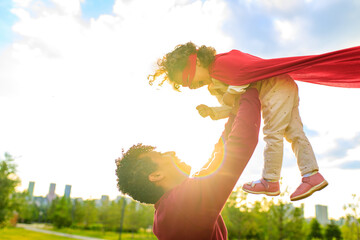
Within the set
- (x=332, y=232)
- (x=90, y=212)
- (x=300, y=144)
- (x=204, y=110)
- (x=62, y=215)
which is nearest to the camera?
(x=300, y=144)

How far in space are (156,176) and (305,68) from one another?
1.38 meters

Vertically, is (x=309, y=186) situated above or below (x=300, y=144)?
below

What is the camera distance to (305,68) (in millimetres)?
2131

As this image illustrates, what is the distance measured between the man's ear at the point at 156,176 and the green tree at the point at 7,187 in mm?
30376

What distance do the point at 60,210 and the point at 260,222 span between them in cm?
4343

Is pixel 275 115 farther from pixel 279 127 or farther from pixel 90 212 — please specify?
pixel 90 212

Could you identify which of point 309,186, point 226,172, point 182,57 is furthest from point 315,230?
point 226,172

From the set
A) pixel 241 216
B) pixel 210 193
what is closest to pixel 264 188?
pixel 210 193

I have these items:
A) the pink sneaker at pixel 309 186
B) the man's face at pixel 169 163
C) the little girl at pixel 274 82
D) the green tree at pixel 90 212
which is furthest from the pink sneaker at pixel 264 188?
the green tree at pixel 90 212

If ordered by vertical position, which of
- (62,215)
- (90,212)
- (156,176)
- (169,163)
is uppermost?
(169,163)

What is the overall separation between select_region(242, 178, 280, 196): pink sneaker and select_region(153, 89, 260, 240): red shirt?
1.24ft

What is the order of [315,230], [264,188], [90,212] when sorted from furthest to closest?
[90,212] → [315,230] → [264,188]

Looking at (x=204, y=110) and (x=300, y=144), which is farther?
(x=204, y=110)

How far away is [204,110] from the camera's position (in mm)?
2484
